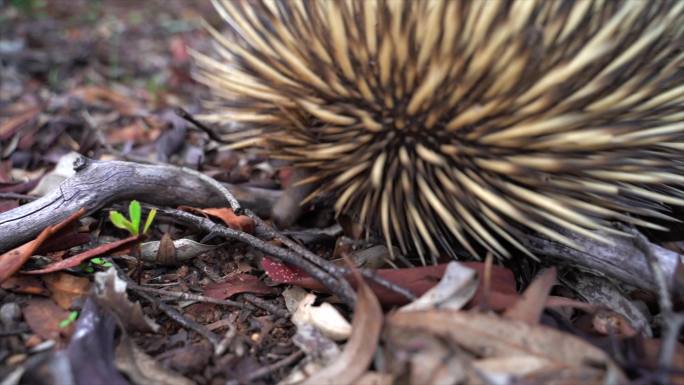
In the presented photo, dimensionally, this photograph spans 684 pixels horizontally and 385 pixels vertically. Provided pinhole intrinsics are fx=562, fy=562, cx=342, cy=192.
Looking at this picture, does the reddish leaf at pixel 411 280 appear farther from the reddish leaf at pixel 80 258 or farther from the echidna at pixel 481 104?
the reddish leaf at pixel 80 258

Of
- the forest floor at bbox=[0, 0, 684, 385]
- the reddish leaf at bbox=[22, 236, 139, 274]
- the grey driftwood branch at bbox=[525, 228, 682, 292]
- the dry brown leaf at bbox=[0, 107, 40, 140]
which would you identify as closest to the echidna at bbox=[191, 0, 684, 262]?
the grey driftwood branch at bbox=[525, 228, 682, 292]

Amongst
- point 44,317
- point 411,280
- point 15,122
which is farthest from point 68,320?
point 15,122

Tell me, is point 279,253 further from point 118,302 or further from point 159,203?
A: point 159,203

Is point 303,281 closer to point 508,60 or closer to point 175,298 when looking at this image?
point 175,298

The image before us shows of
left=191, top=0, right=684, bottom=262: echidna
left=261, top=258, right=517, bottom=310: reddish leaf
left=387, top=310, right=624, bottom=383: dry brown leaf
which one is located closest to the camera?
left=387, top=310, right=624, bottom=383: dry brown leaf

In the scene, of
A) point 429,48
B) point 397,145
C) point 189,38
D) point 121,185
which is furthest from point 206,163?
point 189,38

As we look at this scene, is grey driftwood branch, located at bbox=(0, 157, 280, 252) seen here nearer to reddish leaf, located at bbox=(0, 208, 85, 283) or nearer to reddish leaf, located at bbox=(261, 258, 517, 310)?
reddish leaf, located at bbox=(0, 208, 85, 283)
